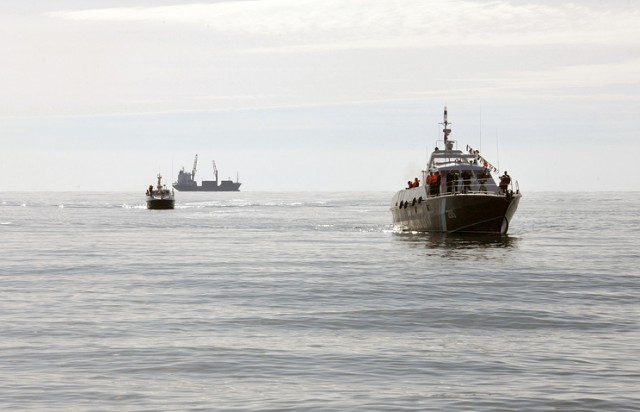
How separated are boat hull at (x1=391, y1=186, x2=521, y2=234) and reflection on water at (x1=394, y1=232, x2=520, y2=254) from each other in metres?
0.37

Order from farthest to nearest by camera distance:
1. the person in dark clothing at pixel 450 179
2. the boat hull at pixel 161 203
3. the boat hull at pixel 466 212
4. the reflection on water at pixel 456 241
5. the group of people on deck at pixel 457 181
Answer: the boat hull at pixel 161 203
the person in dark clothing at pixel 450 179
the group of people on deck at pixel 457 181
the boat hull at pixel 466 212
the reflection on water at pixel 456 241

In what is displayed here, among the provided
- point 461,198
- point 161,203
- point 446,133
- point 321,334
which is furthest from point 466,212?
point 161,203

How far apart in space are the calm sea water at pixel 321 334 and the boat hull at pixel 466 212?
12.9 meters

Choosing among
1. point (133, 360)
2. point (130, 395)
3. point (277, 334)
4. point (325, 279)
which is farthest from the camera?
point (325, 279)

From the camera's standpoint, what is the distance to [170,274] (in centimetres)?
3391

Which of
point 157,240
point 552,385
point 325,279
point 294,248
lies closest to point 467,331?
point 552,385

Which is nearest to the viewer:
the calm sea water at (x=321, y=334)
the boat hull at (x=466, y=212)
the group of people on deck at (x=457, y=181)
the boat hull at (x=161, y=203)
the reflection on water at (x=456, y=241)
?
the calm sea water at (x=321, y=334)

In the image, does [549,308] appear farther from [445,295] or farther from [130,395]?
[130,395]

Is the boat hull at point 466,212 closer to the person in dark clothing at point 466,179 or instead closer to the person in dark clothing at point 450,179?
the person in dark clothing at point 450,179

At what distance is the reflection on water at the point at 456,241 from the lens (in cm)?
4694

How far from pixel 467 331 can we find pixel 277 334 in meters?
4.23

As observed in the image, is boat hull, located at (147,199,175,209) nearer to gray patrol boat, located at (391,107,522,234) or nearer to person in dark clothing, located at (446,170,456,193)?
gray patrol boat, located at (391,107,522,234)

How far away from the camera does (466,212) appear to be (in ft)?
175


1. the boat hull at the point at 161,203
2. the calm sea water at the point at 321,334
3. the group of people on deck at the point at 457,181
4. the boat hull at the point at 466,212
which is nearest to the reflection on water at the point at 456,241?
the boat hull at the point at 466,212
